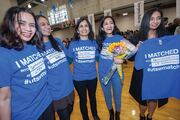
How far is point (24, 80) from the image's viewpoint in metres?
1.05

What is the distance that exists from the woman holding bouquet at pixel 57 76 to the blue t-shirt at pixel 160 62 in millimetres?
734

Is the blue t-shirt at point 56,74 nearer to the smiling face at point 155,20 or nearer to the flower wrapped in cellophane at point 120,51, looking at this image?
the flower wrapped in cellophane at point 120,51

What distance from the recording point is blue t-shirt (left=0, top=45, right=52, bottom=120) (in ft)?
3.14

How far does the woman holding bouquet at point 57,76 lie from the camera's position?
1.57 metres

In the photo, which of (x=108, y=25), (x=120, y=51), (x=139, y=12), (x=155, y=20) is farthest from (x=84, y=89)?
(x=139, y=12)

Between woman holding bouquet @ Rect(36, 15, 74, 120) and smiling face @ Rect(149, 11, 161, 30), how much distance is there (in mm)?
972

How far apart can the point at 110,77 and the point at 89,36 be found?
0.63 meters

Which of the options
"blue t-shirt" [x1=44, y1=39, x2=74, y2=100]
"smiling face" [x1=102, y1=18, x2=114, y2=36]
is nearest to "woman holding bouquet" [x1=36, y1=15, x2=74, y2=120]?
"blue t-shirt" [x1=44, y1=39, x2=74, y2=100]

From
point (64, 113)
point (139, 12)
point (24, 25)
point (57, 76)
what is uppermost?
point (139, 12)

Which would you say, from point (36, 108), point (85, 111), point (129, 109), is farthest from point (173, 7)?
point (36, 108)

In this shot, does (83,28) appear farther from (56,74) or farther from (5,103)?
(5,103)

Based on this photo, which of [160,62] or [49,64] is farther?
[160,62]

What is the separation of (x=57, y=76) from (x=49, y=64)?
0.44 ft

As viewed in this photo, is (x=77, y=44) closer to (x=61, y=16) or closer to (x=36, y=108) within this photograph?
(x=36, y=108)
